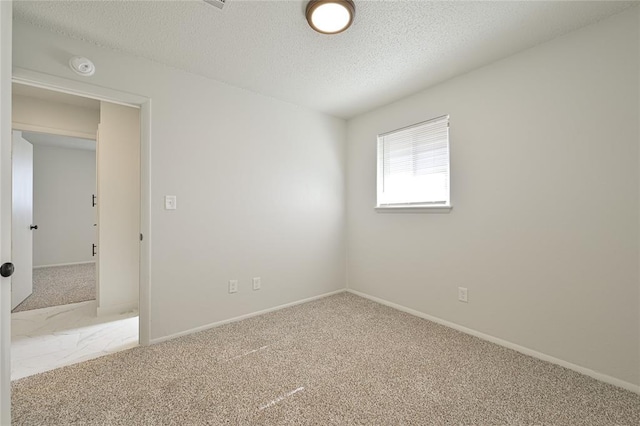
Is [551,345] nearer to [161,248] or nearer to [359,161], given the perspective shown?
[359,161]

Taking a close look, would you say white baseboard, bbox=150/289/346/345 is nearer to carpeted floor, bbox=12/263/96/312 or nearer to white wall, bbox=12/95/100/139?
carpeted floor, bbox=12/263/96/312

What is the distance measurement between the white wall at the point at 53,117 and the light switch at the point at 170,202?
206 cm

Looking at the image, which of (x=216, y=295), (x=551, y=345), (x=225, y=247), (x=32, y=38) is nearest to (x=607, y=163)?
(x=551, y=345)

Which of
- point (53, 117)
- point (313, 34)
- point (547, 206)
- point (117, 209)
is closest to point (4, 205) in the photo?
point (313, 34)

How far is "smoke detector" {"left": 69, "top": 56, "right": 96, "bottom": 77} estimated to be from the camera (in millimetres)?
1919

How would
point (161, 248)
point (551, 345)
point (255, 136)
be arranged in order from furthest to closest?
point (255, 136), point (161, 248), point (551, 345)

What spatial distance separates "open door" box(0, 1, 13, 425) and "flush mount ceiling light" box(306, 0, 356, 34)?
1.41 metres

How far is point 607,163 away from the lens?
5.74 feet

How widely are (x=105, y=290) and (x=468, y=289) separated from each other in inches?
146

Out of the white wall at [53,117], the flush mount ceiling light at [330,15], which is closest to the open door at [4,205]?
the flush mount ceiling light at [330,15]

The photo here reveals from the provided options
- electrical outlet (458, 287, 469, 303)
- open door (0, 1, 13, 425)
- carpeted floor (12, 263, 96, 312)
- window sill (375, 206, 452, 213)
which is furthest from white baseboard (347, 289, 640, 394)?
carpeted floor (12, 263, 96, 312)

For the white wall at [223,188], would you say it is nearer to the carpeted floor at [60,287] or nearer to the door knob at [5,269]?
the door knob at [5,269]

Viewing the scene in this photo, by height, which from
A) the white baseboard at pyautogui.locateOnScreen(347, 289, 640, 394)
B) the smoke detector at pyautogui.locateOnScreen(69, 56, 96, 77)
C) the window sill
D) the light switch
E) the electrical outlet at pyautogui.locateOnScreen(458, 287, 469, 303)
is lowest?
the white baseboard at pyautogui.locateOnScreen(347, 289, 640, 394)

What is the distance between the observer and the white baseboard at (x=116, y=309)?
2.89 metres
